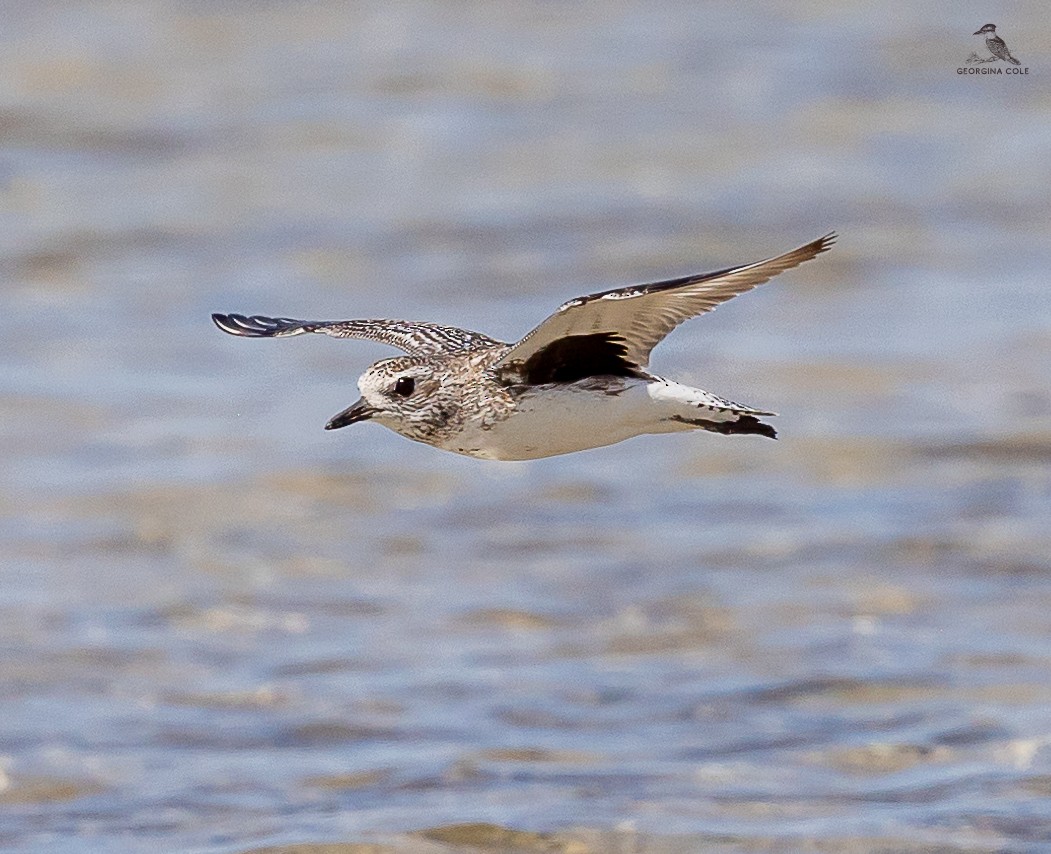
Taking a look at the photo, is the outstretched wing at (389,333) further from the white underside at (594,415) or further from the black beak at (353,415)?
the white underside at (594,415)

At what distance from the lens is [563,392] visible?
6.49 meters

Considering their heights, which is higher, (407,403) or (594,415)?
(407,403)

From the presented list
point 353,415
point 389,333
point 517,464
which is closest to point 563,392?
point 353,415

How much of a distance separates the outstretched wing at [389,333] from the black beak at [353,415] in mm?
451

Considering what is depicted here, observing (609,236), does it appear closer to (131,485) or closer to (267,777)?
(131,485)

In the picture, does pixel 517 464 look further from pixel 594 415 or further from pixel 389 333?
pixel 594 415

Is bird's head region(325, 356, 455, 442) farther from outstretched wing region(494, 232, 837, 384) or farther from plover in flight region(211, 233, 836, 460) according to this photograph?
outstretched wing region(494, 232, 837, 384)

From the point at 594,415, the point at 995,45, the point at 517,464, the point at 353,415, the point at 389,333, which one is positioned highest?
the point at 995,45

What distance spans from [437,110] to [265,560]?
10057 millimetres

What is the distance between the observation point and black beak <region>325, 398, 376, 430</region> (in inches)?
263

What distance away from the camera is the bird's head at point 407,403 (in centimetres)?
678

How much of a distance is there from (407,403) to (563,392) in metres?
0.61

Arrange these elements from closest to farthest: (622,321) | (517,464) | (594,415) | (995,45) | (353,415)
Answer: (622,321)
(594,415)
(353,415)
(517,464)
(995,45)

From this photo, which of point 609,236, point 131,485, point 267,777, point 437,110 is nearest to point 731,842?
point 267,777
